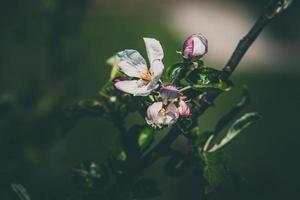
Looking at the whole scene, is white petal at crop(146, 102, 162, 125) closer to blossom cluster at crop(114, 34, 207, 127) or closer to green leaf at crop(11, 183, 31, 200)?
blossom cluster at crop(114, 34, 207, 127)

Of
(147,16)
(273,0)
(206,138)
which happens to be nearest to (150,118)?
(206,138)

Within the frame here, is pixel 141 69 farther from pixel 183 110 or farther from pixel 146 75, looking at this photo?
pixel 183 110

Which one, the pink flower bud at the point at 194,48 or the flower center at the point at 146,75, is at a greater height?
the pink flower bud at the point at 194,48

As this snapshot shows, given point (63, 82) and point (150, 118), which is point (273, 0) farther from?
point (63, 82)

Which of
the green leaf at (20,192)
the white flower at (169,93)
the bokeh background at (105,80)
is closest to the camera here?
the white flower at (169,93)

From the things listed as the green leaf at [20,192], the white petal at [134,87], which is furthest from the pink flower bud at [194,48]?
the green leaf at [20,192]

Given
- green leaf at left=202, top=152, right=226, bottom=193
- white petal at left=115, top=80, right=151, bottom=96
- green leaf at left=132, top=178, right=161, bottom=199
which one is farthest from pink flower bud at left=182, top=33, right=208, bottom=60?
green leaf at left=132, top=178, right=161, bottom=199

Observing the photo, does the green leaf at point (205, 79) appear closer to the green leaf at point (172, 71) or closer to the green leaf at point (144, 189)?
the green leaf at point (172, 71)
